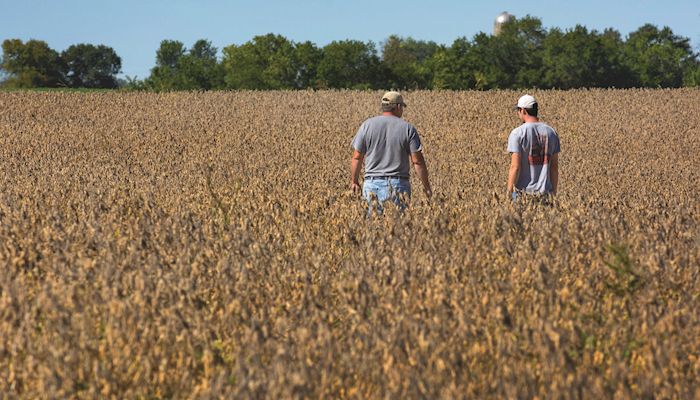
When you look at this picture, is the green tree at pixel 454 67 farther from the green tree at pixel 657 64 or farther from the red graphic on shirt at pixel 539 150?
the red graphic on shirt at pixel 539 150

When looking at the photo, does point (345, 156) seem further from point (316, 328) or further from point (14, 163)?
point (316, 328)

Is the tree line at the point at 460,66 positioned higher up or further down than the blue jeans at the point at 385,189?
higher up

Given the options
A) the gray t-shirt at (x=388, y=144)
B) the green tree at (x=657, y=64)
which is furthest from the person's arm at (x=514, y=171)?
the green tree at (x=657, y=64)

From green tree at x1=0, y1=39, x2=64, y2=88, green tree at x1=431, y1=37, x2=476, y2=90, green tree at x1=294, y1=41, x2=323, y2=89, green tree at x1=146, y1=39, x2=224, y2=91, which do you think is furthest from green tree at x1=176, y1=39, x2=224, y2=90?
green tree at x1=0, y1=39, x2=64, y2=88

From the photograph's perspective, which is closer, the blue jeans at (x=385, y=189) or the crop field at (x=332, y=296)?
the crop field at (x=332, y=296)

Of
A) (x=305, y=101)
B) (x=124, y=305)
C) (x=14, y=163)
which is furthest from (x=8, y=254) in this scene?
(x=305, y=101)

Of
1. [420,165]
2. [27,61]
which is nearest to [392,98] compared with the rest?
[420,165]

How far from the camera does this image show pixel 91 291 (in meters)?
3.95

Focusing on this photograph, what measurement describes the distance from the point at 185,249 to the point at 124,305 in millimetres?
1464

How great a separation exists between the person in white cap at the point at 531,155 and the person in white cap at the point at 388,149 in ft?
2.35

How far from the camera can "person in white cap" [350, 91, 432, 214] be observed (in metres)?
7.29

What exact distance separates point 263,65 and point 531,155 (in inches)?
2393

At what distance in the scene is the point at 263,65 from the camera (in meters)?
66.9

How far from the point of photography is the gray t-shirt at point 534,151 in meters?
7.24
